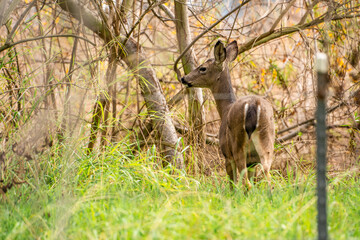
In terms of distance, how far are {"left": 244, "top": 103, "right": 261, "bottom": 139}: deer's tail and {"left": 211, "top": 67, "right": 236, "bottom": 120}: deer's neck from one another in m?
1.07

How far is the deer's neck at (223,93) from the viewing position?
545 centimetres

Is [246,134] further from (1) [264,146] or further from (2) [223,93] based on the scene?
(2) [223,93]

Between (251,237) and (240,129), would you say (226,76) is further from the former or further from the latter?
(251,237)

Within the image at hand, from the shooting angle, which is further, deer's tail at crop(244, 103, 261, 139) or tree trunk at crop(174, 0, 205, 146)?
tree trunk at crop(174, 0, 205, 146)

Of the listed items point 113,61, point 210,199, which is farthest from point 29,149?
point 113,61

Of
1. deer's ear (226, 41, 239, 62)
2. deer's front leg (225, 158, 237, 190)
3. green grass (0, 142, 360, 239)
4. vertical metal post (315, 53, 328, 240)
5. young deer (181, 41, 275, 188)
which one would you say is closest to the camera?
vertical metal post (315, 53, 328, 240)

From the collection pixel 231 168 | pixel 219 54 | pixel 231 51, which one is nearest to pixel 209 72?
pixel 219 54

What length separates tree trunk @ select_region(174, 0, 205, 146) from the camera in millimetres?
5805

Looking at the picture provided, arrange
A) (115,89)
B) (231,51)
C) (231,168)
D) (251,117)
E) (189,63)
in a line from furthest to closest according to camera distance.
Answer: (189,63) < (231,51) < (115,89) < (231,168) < (251,117)

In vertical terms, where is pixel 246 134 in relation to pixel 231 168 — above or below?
above

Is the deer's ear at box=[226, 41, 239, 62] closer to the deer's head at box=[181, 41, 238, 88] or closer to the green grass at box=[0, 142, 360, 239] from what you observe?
the deer's head at box=[181, 41, 238, 88]

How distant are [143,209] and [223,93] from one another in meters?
2.79

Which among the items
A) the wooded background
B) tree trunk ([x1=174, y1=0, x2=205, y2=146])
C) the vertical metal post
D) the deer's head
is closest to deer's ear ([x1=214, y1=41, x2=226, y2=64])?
the deer's head

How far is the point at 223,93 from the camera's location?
18.2ft
